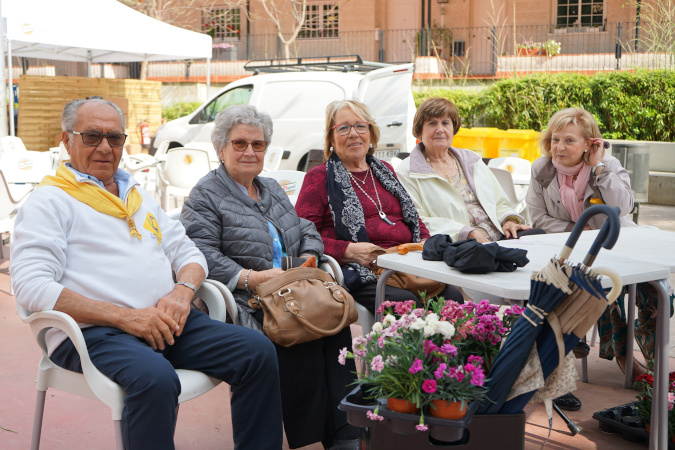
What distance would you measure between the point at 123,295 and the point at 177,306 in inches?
7.9

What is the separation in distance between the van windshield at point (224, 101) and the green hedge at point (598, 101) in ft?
16.0

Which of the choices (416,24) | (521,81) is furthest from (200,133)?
(416,24)

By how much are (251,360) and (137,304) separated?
46cm

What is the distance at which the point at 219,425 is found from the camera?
→ 3254 millimetres

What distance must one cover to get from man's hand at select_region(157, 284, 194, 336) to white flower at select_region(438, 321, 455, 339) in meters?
1.02

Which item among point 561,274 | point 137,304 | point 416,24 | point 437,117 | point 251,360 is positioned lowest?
point 251,360

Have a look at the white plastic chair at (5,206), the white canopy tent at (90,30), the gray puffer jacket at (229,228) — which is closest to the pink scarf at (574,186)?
the gray puffer jacket at (229,228)

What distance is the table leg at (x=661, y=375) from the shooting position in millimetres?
2537

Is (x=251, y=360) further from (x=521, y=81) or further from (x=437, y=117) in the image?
(x=521, y=81)

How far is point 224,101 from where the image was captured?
440 inches

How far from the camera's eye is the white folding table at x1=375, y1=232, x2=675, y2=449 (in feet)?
7.83

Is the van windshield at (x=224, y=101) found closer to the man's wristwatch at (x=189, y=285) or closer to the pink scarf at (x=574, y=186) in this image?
the pink scarf at (x=574, y=186)

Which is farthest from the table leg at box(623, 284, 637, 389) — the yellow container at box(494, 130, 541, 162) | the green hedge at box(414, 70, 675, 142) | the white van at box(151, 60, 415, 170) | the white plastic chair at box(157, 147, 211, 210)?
the green hedge at box(414, 70, 675, 142)

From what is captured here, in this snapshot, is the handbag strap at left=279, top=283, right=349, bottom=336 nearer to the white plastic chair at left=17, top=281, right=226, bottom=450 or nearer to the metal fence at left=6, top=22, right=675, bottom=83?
the white plastic chair at left=17, top=281, right=226, bottom=450
